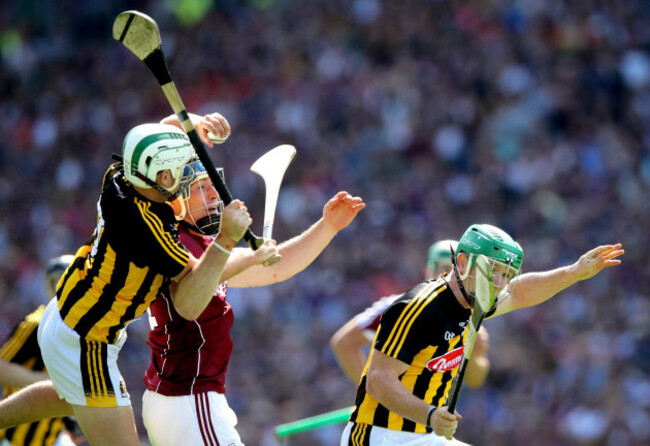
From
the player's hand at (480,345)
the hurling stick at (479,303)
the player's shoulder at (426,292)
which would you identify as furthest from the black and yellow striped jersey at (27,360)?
the hurling stick at (479,303)

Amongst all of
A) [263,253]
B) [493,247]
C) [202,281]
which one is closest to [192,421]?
[202,281]

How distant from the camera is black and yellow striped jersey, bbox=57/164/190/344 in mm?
4109

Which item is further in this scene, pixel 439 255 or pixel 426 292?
pixel 439 255

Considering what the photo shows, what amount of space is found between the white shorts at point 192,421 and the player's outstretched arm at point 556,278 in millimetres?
1388

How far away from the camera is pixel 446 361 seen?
4.59m

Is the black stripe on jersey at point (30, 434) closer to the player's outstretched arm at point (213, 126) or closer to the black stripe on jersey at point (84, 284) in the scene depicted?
the black stripe on jersey at point (84, 284)

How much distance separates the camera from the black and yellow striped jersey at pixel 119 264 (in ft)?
13.5

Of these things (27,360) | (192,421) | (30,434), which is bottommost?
(192,421)

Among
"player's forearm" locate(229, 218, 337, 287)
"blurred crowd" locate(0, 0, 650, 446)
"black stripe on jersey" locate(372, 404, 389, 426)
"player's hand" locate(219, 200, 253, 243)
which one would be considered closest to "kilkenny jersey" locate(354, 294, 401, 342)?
"player's forearm" locate(229, 218, 337, 287)

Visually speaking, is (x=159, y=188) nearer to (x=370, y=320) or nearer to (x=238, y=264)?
(x=238, y=264)

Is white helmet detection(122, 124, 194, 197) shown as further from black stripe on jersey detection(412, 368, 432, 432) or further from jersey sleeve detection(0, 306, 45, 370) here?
jersey sleeve detection(0, 306, 45, 370)

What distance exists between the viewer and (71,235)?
14.0m

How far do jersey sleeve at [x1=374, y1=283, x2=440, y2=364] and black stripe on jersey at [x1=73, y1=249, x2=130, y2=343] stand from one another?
1141mm

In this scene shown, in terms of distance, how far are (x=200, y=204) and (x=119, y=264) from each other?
2.12 ft
